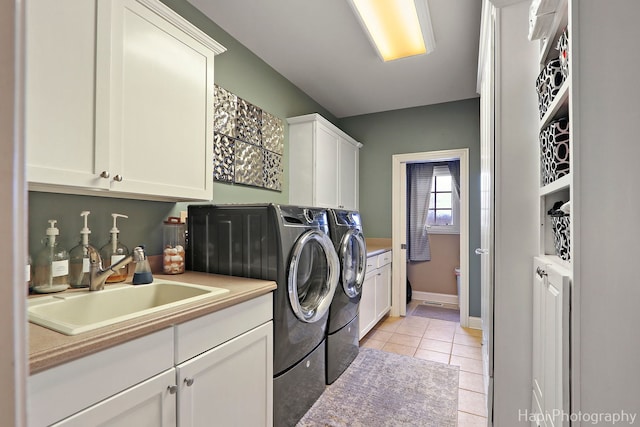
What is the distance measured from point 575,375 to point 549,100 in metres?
0.88

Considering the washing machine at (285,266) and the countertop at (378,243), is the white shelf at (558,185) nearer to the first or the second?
the washing machine at (285,266)

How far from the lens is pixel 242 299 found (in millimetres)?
1240

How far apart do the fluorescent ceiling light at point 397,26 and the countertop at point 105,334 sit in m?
1.80

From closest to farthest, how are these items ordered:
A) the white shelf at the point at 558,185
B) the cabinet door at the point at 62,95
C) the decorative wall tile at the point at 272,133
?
the white shelf at the point at 558,185
the cabinet door at the point at 62,95
the decorative wall tile at the point at 272,133

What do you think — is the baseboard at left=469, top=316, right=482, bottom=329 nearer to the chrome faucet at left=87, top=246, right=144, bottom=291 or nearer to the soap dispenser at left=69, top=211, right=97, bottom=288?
the chrome faucet at left=87, top=246, right=144, bottom=291

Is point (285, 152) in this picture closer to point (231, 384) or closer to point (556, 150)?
point (231, 384)

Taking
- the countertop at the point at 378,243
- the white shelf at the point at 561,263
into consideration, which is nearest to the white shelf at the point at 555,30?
the white shelf at the point at 561,263

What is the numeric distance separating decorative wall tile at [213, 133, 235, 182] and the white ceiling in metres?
0.82

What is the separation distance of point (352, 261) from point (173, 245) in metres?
1.29

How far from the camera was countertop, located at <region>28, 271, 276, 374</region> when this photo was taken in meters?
0.68

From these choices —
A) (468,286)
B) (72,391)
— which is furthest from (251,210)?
(468,286)

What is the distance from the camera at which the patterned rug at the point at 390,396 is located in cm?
171

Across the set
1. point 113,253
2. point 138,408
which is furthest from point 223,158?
point 138,408

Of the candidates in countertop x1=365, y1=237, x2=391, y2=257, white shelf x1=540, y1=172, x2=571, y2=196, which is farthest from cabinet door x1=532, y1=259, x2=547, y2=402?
countertop x1=365, y1=237, x2=391, y2=257
